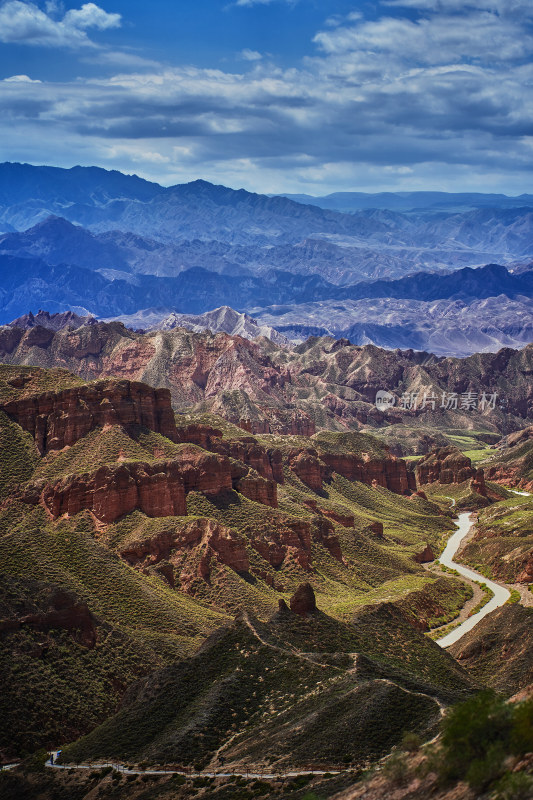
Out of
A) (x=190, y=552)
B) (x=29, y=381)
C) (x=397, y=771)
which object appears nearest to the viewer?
→ (x=397, y=771)

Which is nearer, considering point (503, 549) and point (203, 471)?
point (203, 471)

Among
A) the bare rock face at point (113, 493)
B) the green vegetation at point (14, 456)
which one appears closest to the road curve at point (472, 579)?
the bare rock face at point (113, 493)

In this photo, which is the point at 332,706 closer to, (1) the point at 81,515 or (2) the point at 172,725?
(2) the point at 172,725

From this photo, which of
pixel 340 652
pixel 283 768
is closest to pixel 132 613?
pixel 340 652

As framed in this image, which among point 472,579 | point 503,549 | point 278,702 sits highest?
point 278,702

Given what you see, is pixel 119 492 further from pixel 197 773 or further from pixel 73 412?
pixel 197 773

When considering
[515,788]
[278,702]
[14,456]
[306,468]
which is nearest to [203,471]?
[14,456]

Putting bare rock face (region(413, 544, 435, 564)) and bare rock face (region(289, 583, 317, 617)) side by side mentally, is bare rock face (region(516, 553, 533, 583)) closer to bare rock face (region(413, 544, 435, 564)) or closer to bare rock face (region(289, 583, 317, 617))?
bare rock face (region(413, 544, 435, 564))

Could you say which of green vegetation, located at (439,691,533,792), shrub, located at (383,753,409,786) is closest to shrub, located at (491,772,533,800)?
green vegetation, located at (439,691,533,792)
